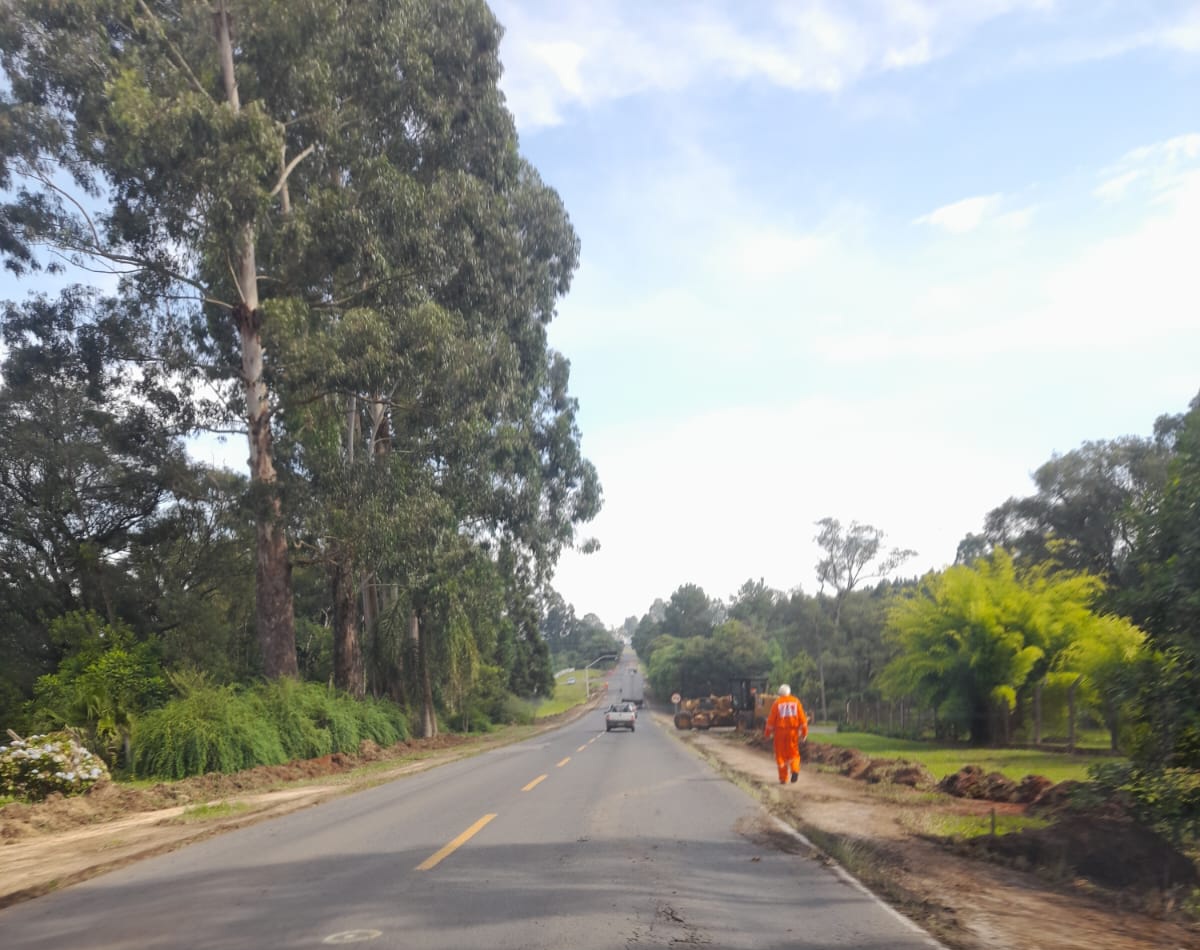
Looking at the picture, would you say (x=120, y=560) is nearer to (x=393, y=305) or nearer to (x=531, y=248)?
(x=393, y=305)

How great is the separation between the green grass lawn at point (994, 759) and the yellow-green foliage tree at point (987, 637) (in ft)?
4.24

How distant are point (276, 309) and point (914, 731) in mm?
26393

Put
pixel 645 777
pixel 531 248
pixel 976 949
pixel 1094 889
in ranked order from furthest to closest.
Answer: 1. pixel 531 248
2. pixel 645 777
3. pixel 1094 889
4. pixel 976 949

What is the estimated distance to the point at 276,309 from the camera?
78.6 feet

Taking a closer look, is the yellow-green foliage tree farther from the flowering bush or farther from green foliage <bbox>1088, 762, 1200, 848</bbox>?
the flowering bush

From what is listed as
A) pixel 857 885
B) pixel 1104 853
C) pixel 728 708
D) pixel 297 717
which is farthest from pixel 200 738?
pixel 728 708

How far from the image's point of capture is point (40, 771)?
51.4 ft

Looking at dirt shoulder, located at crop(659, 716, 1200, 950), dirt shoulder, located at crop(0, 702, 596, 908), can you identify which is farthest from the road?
dirt shoulder, located at crop(0, 702, 596, 908)

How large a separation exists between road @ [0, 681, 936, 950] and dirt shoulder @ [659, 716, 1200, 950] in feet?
1.17

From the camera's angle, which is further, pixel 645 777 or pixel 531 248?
pixel 531 248

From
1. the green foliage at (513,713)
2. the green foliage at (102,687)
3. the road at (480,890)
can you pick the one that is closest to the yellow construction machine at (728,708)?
the green foliage at (513,713)

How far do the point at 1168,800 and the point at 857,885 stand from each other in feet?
10.3

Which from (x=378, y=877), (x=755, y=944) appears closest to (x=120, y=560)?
(x=378, y=877)

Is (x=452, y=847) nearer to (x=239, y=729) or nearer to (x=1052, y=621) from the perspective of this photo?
(x=239, y=729)
